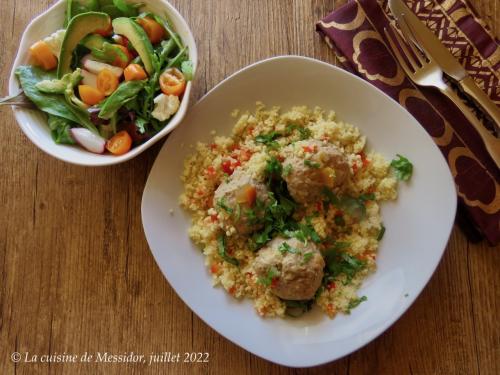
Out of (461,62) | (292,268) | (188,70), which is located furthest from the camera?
(461,62)

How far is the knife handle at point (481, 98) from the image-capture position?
2262mm

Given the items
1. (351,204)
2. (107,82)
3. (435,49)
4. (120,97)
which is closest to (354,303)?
(351,204)

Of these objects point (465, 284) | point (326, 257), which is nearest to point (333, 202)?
point (326, 257)

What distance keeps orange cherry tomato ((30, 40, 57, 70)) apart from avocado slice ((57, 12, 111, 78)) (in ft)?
0.18

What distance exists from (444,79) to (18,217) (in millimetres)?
2227

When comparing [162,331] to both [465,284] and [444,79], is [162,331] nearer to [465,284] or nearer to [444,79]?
[465,284]

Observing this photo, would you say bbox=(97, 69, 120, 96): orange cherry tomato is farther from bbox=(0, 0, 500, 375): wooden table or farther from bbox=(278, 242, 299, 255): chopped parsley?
bbox=(278, 242, 299, 255): chopped parsley

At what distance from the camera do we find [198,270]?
2285mm

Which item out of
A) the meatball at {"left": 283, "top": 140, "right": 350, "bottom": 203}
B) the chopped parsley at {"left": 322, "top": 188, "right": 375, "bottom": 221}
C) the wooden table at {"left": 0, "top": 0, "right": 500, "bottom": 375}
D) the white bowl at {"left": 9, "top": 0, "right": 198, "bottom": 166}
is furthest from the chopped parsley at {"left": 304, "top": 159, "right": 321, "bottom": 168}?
the wooden table at {"left": 0, "top": 0, "right": 500, "bottom": 375}

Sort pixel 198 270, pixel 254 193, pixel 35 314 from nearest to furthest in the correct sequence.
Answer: pixel 254 193
pixel 198 270
pixel 35 314

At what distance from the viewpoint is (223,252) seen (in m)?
2.23

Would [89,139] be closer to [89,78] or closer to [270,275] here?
[89,78]

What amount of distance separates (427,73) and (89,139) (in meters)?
1.60

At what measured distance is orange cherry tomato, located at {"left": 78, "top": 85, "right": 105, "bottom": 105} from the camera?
222cm
